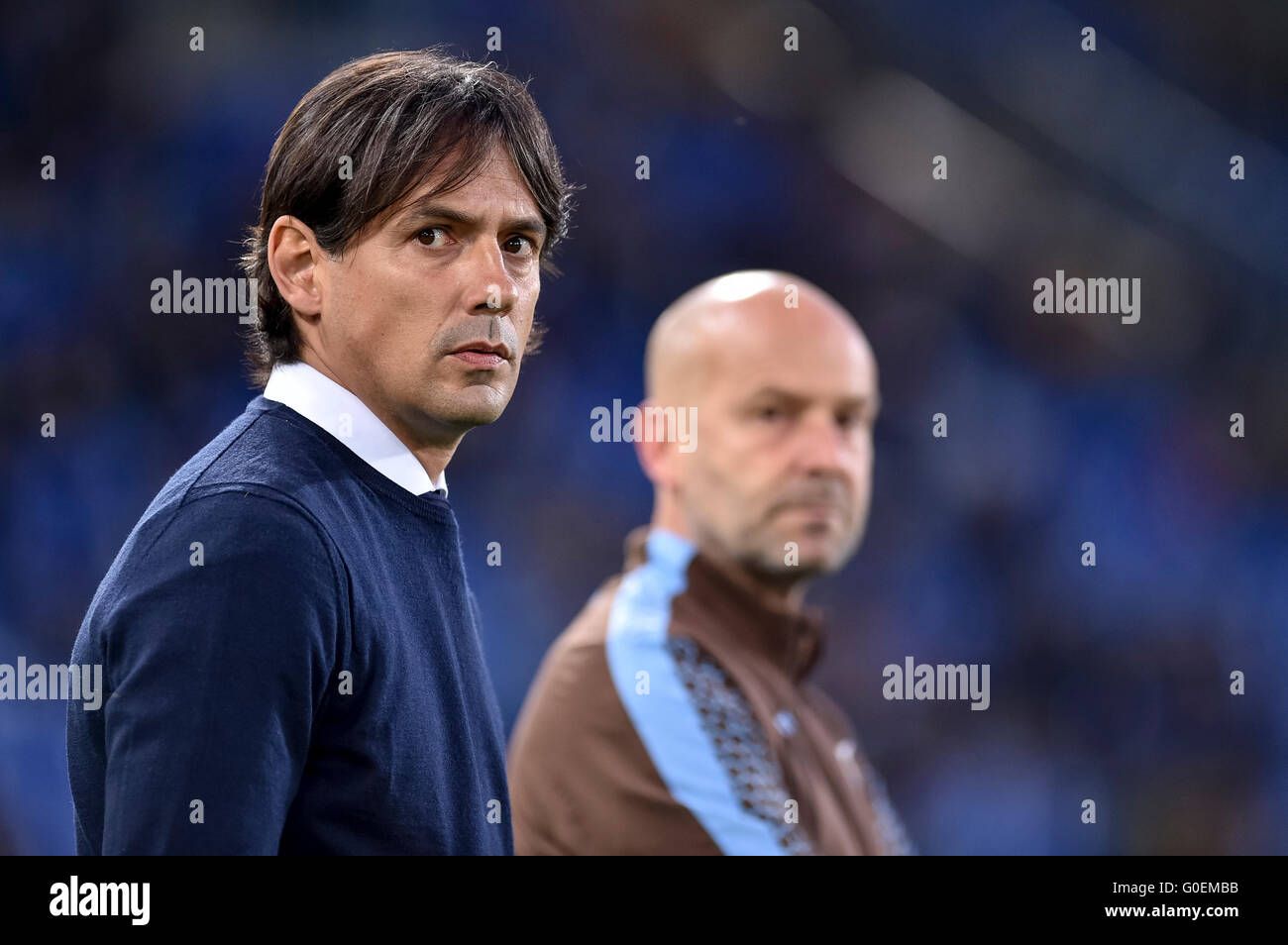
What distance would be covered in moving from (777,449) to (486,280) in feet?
4.33

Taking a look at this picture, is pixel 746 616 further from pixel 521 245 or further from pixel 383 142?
pixel 383 142

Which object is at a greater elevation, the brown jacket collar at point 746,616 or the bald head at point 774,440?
the bald head at point 774,440

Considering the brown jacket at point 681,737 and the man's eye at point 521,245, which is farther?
the brown jacket at point 681,737

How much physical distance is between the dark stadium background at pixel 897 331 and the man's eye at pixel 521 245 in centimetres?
268

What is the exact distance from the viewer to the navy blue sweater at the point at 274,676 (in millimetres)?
1018

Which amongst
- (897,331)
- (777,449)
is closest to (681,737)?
(777,449)

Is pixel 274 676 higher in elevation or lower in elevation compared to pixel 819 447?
lower

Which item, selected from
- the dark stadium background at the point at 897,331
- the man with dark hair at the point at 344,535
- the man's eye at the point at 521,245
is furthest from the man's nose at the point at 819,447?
the dark stadium background at the point at 897,331

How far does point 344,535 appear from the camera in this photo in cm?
115

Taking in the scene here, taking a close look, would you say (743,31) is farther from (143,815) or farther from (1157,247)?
(143,815)

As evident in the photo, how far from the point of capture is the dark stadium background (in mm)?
4082

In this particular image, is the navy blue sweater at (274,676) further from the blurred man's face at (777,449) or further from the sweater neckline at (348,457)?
the blurred man's face at (777,449)

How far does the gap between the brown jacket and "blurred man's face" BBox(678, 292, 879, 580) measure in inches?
4.3

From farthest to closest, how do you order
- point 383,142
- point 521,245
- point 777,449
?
point 777,449 < point 521,245 < point 383,142
